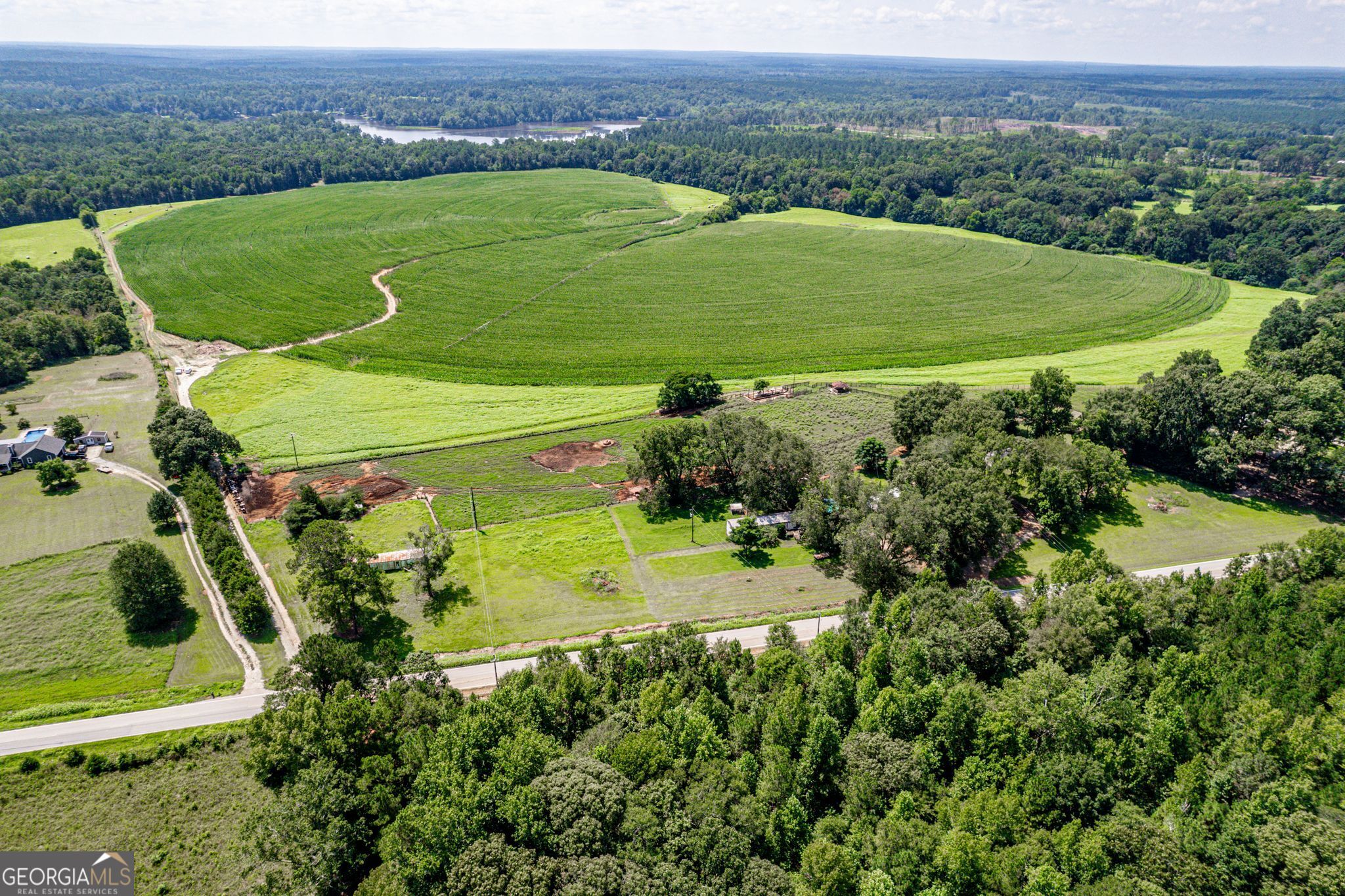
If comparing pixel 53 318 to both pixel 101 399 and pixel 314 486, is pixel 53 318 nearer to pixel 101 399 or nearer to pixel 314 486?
pixel 101 399

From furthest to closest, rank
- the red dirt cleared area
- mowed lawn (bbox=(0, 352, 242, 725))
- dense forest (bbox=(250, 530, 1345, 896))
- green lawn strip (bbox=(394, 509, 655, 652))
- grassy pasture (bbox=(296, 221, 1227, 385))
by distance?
1. grassy pasture (bbox=(296, 221, 1227, 385))
2. the red dirt cleared area
3. green lawn strip (bbox=(394, 509, 655, 652))
4. mowed lawn (bbox=(0, 352, 242, 725))
5. dense forest (bbox=(250, 530, 1345, 896))

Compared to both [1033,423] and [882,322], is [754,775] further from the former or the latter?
[882,322]

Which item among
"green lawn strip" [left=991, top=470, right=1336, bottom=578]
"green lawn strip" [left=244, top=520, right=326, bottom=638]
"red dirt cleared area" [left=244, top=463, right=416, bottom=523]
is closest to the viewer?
"green lawn strip" [left=244, top=520, right=326, bottom=638]

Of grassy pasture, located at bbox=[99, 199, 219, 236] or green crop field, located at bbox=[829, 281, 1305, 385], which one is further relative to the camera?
grassy pasture, located at bbox=[99, 199, 219, 236]

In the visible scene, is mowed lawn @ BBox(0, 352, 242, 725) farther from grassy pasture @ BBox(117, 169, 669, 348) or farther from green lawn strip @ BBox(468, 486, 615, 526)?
grassy pasture @ BBox(117, 169, 669, 348)

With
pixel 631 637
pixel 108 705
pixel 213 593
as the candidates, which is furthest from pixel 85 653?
Result: pixel 631 637

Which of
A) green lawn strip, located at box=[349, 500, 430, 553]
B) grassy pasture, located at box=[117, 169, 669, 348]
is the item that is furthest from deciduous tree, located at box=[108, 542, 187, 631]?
grassy pasture, located at box=[117, 169, 669, 348]

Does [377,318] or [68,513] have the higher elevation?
[377,318]
